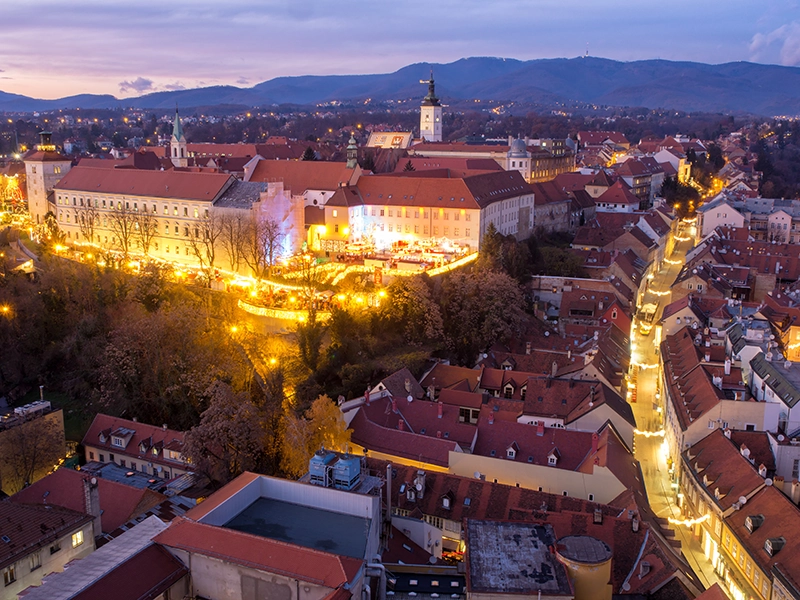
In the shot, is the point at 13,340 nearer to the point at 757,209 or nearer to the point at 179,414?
the point at 179,414

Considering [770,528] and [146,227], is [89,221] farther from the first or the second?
[770,528]

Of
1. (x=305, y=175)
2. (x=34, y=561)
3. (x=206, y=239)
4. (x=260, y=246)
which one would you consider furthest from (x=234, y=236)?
(x=34, y=561)

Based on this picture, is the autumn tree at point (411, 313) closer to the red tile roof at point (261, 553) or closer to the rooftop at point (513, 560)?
the rooftop at point (513, 560)

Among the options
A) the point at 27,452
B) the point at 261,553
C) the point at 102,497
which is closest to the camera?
the point at 261,553

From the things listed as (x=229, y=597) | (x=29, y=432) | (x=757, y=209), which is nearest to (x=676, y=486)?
(x=229, y=597)

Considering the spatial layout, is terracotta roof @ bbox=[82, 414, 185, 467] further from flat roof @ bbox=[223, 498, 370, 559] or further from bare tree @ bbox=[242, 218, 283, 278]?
bare tree @ bbox=[242, 218, 283, 278]

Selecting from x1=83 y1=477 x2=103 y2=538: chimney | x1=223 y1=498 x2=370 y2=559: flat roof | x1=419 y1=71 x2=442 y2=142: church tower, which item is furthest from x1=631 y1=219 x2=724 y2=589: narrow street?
x1=419 y1=71 x2=442 y2=142: church tower

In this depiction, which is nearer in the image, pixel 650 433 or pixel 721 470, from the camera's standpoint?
pixel 721 470
